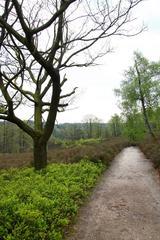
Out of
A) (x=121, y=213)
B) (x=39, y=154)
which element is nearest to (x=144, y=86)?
(x=39, y=154)

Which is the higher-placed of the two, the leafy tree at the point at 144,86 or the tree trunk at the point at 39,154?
the leafy tree at the point at 144,86

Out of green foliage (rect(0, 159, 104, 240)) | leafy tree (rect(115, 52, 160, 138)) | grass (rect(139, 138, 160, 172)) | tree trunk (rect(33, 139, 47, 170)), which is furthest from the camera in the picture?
leafy tree (rect(115, 52, 160, 138))

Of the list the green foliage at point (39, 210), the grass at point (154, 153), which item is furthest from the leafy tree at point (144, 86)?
the green foliage at point (39, 210)

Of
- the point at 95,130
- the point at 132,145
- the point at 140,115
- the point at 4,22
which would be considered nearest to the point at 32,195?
the point at 4,22

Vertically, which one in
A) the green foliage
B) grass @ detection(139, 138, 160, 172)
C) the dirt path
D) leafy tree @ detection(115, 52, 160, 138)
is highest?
leafy tree @ detection(115, 52, 160, 138)

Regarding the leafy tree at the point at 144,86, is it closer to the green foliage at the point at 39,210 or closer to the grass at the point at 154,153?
the grass at the point at 154,153

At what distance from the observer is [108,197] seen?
10.6 m

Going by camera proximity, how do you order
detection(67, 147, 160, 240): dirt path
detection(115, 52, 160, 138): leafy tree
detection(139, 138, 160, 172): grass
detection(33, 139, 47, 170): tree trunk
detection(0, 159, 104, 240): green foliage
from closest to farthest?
detection(0, 159, 104, 240): green foliage → detection(67, 147, 160, 240): dirt path → detection(33, 139, 47, 170): tree trunk → detection(139, 138, 160, 172): grass → detection(115, 52, 160, 138): leafy tree

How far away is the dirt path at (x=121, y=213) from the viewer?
6.91 m

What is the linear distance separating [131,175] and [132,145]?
105ft

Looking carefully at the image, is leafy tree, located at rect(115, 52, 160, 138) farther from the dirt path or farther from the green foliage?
the green foliage

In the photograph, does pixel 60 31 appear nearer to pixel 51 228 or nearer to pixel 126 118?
pixel 51 228

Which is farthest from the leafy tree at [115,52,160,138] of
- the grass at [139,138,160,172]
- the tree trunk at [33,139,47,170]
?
the tree trunk at [33,139,47,170]

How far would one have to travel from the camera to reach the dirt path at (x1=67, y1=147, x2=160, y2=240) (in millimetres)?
6914
